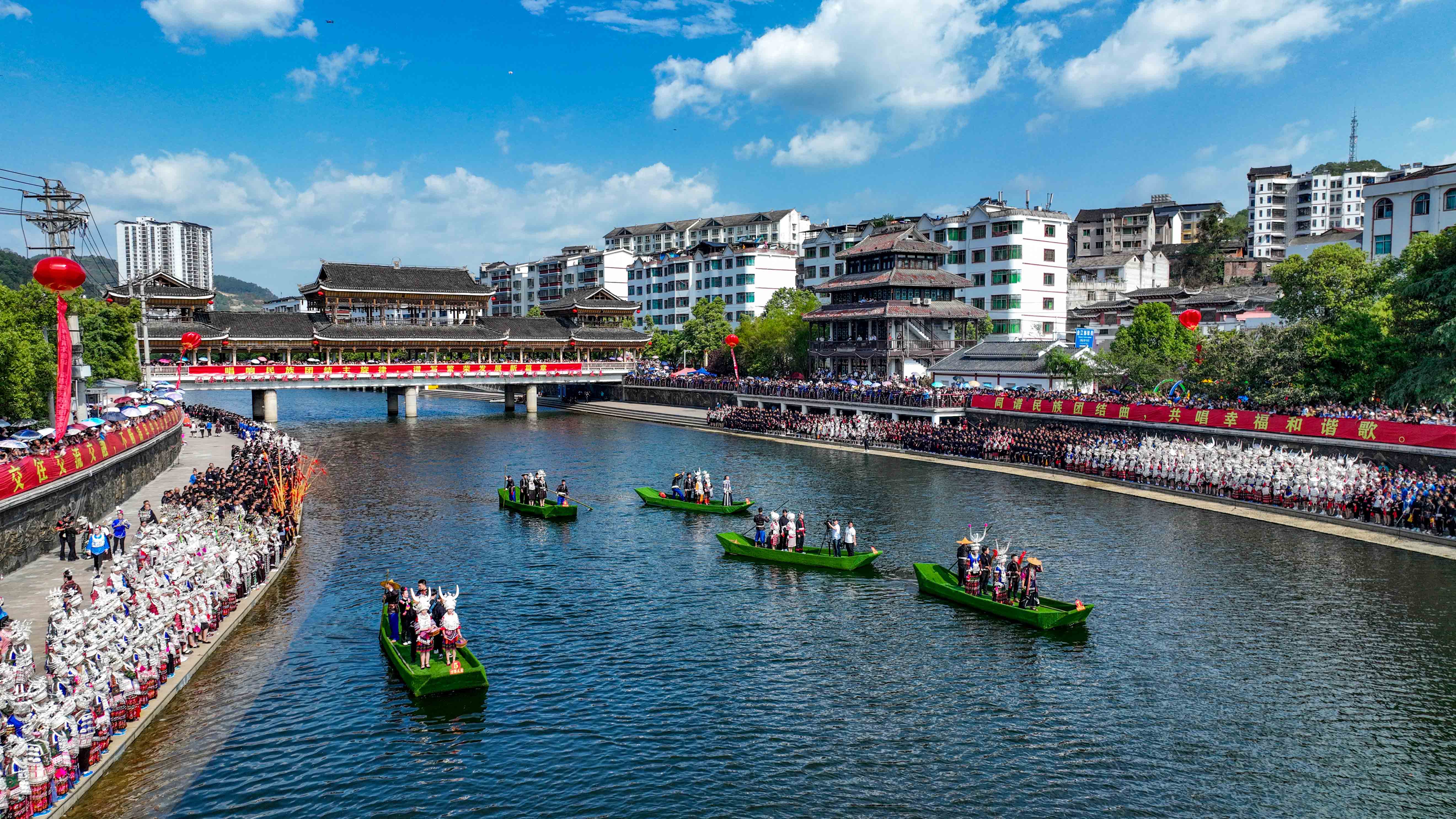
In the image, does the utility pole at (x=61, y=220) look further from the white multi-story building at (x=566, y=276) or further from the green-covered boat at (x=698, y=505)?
the white multi-story building at (x=566, y=276)

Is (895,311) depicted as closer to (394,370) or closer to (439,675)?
(394,370)

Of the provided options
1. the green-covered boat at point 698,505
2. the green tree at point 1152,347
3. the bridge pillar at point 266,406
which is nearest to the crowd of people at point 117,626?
the green-covered boat at point 698,505

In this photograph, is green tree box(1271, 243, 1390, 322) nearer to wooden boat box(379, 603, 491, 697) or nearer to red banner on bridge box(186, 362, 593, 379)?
wooden boat box(379, 603, 491, 697)

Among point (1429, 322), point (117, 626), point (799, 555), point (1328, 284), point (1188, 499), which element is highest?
point (1328, 284)

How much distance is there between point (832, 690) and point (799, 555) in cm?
1270

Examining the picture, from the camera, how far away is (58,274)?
3594 cm

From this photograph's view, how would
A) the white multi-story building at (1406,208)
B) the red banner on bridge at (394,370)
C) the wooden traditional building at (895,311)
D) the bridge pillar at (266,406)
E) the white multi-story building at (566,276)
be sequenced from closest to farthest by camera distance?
1. the white multi-story building at (1406,208)
2. the wooden traditional building at (895,311)
3. the red banner on bridge at (394,370)
4. the bridge pillar at (266,406)
5. the white multi-story building at (566,276)

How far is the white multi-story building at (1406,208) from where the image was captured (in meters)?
68.1

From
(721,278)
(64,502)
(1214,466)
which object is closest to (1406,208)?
(1214,466)

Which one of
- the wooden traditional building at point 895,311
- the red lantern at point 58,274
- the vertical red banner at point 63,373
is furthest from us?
the wooden traditional building at point 895,311

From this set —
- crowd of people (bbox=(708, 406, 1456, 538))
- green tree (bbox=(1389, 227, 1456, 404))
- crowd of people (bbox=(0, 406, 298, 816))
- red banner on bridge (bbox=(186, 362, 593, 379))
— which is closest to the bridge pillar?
red banner on bridge (bbox=(186, 362, 593, 379))

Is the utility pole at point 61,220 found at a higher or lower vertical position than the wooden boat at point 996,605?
higher

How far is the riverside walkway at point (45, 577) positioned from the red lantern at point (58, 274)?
990 centimetres

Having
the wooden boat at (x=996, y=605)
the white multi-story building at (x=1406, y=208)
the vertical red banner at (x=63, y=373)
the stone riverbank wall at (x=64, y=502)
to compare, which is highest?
the white multi-story building at (x=1406, y=208)
